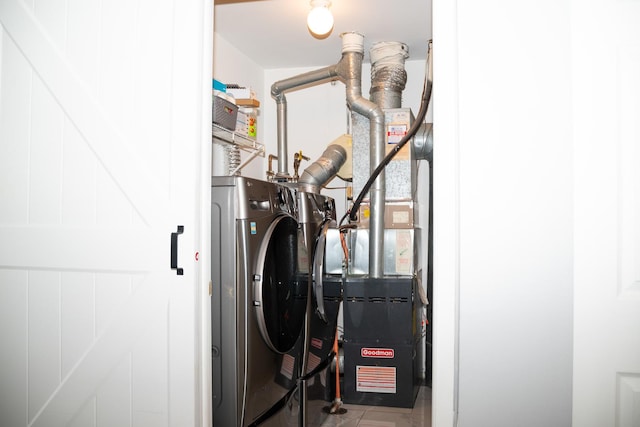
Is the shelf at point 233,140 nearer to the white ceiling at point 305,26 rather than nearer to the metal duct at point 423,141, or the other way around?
the white ceiling at point 305,26

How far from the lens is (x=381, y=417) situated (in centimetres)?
332

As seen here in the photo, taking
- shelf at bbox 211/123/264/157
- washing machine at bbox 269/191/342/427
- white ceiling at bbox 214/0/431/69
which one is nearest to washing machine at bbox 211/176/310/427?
washing machine at bbox 269/191/342/427

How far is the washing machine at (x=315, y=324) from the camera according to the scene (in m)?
2.79
